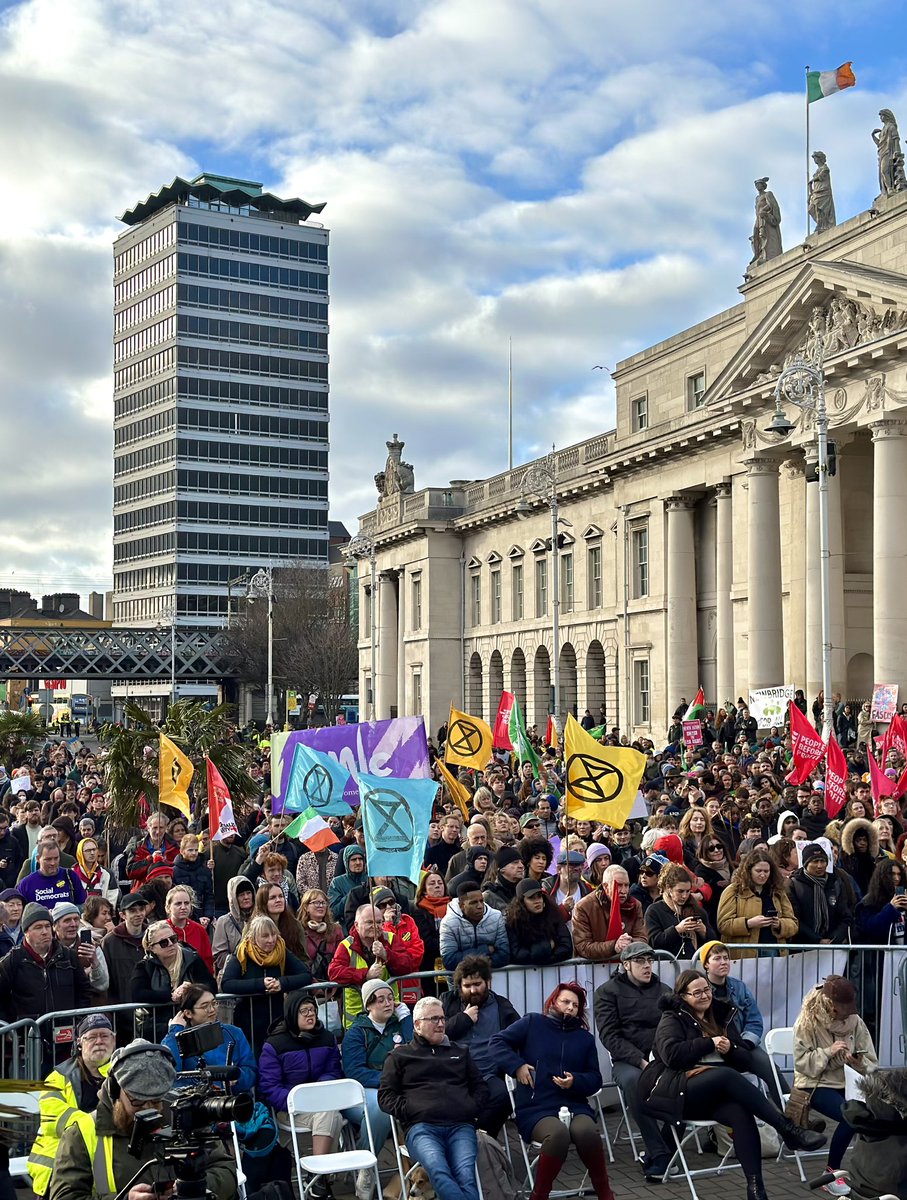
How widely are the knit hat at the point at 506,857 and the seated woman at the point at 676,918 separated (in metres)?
1.44

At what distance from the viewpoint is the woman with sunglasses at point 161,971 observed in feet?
30.0

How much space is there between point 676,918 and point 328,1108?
3.34 meters

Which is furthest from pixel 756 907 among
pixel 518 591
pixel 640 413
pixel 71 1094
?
pixel 518 591

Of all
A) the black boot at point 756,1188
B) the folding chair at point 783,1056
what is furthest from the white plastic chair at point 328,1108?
the folding chair at point 783,1056

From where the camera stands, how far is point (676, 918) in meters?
10.8

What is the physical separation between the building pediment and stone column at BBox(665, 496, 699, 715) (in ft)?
20.7

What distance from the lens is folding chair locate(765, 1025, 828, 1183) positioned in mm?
9227

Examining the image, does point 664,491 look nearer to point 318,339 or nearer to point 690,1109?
point 690,1109

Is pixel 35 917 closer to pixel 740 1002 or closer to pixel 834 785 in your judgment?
pixel 740 1002

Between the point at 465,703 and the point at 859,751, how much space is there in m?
39.7

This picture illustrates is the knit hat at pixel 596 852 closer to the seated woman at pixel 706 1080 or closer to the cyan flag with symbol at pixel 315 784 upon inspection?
the seated woman at pixel 706 1080

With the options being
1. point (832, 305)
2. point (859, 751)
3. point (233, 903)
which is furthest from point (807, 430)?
point (233, 903)

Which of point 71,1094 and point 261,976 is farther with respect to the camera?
point 261,976

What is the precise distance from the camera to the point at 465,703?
68938 millimetres
